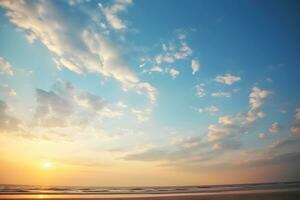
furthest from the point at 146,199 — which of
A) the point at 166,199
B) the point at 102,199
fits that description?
the point at 102,199

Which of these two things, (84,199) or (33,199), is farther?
(84,199)

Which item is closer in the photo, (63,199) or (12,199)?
(12,199)

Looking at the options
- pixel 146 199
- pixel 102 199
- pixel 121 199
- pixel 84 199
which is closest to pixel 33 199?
pixel 84 199

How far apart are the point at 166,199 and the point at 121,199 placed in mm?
4911

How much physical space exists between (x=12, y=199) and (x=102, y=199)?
26.9ft

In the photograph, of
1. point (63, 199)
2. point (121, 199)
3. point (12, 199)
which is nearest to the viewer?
point (12, 199)

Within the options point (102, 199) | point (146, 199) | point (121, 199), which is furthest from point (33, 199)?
point (146, 199)

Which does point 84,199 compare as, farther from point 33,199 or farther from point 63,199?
point 33,199

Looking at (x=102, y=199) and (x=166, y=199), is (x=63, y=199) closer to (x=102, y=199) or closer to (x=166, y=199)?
(x=102, y=199)

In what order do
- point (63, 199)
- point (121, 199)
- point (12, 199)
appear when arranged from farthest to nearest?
point (121, 199), point (63, 199), point (12, 199)

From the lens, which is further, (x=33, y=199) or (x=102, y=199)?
(x=102, y=199)

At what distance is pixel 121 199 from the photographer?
80.9 ft

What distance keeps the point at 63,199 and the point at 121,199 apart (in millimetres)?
5746

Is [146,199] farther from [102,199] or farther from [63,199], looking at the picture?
[63,199]
